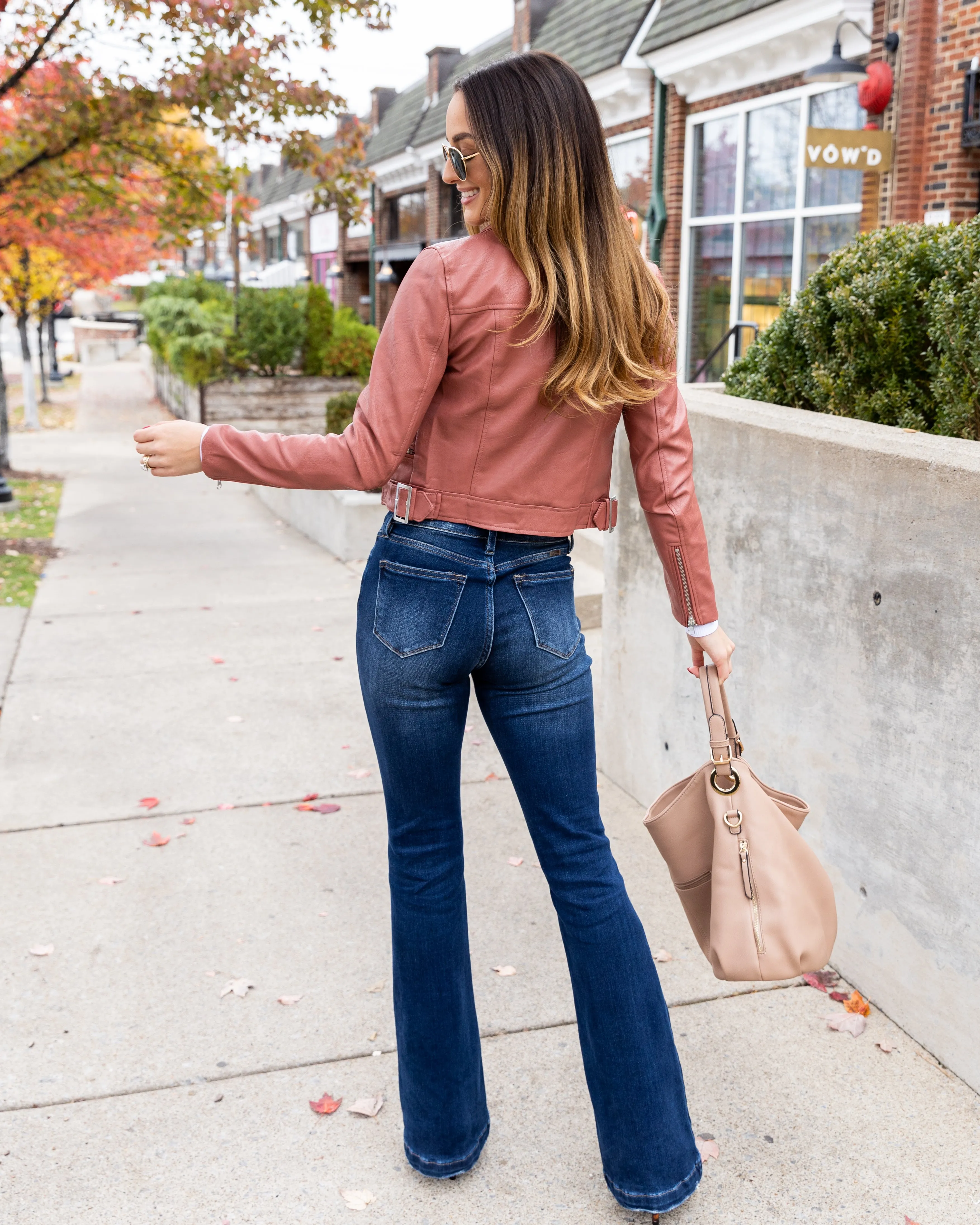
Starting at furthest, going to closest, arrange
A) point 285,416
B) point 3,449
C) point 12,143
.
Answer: point 285,416 < point 3,449 < point 12,143

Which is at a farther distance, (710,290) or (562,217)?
(710,290)

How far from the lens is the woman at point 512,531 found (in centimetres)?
205

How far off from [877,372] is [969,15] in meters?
7.52

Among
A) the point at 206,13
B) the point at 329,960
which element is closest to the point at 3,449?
the point at 206,13

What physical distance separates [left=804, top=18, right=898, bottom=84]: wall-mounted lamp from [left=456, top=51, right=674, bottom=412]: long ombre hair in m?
9.25

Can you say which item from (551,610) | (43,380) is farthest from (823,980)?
(43,380)

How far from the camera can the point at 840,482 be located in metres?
3.11

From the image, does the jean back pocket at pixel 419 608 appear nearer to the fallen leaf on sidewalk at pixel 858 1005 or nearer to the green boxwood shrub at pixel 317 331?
the fallen leaf on sidewalk at pixel 858 1005

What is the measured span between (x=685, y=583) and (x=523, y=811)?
0.53 metres

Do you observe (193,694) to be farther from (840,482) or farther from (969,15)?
(969,15)

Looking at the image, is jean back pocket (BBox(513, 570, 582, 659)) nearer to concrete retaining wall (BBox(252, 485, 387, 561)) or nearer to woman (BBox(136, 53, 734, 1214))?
woman (BBox(136, 53, 734, 1214))

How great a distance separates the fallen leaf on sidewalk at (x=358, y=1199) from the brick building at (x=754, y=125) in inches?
250

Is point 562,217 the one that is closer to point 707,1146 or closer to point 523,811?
point 523,811

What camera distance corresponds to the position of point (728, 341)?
1352 cm
